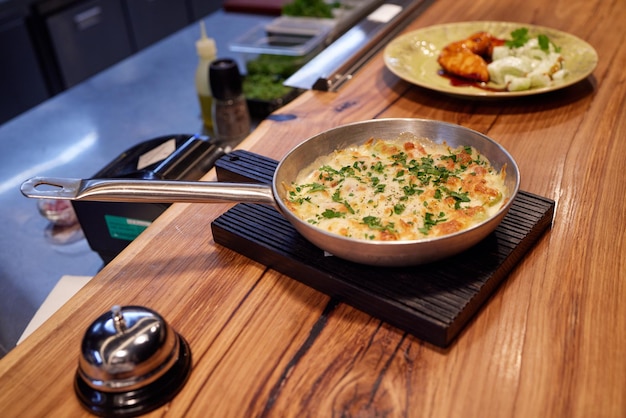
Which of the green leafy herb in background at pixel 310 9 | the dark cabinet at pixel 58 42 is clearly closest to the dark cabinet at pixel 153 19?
the dark cabinet at pixel 58 42

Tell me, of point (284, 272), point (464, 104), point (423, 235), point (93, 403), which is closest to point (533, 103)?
point (464, 104)

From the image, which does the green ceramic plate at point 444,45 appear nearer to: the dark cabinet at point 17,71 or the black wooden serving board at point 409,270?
the black wooden serving board at point 409,270

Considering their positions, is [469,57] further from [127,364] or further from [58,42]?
[58,42]

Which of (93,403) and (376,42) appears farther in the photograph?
(376,42)

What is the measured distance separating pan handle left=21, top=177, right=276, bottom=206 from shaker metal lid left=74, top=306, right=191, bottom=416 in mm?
197

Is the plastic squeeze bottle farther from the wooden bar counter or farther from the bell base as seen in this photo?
the bell base

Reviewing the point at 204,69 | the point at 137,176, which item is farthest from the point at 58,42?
the point at 137,176

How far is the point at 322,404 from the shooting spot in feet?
2.55


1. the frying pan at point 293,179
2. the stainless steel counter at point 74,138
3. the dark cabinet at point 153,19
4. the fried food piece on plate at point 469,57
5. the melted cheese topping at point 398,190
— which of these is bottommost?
the dark cabinet at point 153,19

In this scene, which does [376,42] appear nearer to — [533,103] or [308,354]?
[533,103]

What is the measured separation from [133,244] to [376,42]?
43.2 inches

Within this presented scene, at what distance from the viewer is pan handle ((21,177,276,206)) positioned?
0.92 meters

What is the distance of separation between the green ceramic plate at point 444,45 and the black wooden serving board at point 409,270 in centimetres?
51

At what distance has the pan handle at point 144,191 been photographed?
0.92 meters
